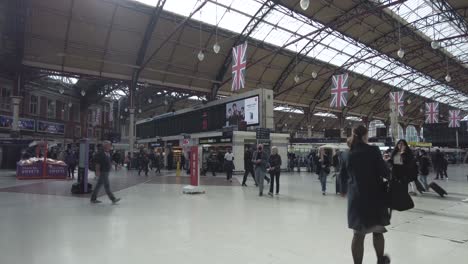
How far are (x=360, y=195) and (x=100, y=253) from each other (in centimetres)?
317

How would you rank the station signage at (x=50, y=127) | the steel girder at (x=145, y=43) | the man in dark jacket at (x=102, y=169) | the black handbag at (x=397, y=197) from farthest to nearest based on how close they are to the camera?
the station signage at (x=50, y=127) → the steel girder at (x=145, y=43) → the man in dark jacket at (x=102, y=169) → the black handbag at (x=397, y=197)

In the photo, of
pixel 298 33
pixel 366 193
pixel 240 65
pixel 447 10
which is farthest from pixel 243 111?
pixel 366 193

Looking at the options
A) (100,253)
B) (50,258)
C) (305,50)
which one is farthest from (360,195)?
(305,50)

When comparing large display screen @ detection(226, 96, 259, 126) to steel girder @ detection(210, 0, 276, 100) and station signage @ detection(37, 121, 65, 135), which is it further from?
station signage @ detection(37, 121, 65, 135)

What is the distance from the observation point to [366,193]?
2.97 m

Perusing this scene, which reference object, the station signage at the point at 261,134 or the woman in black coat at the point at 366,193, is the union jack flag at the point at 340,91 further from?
the woman in black coat at the point at 366,193

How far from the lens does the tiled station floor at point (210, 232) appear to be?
403cm

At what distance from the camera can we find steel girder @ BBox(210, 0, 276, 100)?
2267cm

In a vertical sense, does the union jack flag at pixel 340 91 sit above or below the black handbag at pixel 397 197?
above

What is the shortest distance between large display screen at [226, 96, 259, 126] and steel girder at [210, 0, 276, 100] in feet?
14.4

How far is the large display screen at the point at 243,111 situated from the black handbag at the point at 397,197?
19.1m

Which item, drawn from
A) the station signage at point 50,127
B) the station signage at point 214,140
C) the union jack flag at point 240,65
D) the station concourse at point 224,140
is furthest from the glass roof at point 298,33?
the station signage at point 50,127

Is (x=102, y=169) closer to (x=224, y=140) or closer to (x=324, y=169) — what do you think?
(x=324, y=169)

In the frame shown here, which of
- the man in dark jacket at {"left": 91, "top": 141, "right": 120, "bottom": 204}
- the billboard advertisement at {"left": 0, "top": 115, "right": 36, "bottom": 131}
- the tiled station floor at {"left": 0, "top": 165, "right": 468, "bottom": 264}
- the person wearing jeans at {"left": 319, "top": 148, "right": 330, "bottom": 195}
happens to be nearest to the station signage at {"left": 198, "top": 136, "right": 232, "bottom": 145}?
the person wearing jeans at {"left": 319, "top": 148, "right": 330, "bottom": 195}
